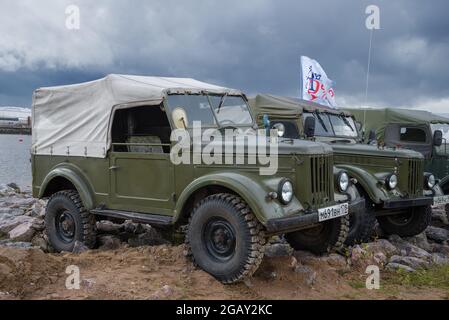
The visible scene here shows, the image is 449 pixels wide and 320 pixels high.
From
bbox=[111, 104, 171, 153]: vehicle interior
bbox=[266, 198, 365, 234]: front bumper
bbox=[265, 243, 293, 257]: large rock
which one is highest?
bbox=[111, 104, 171, 153]: vehicle interior

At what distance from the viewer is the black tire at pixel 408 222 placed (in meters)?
7.51

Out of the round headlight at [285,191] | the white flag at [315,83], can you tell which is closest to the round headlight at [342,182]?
the round headlight at [285,191]

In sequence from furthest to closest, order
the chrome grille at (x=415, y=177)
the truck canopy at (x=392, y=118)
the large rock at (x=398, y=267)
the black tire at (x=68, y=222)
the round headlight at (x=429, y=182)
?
the truck canopy at (x=392, y=118), the round headlight at (x=429, y=182), the chrome grille at (x=415, y=177), the black tire at (x=68, y=222), the large rock at (x=398, y=267)

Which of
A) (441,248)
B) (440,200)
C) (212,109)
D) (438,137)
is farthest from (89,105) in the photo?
(438,137)

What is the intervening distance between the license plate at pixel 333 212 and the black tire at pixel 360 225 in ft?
3.89

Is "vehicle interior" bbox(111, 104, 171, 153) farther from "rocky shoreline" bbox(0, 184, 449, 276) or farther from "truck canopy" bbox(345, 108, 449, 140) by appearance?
"truck canopy" bbox(345, 108, 449, 140)

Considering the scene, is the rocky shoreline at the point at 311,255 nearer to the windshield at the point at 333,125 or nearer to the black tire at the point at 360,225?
the black tire at the point at 360,225

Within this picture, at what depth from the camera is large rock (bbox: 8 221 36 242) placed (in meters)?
7.72

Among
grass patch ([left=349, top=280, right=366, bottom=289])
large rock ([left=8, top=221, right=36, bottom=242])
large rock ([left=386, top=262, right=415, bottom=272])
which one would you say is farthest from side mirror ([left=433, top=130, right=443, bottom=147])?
large rock ([left=8, top=221, right=36, bottom=242])

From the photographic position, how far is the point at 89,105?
6.61 metres

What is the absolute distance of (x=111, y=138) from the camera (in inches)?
248

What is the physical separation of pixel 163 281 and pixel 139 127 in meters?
2.30

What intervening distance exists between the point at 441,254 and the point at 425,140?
3470 millimetres

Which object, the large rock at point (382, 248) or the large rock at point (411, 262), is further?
the large rock at point (382, 248)
